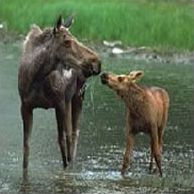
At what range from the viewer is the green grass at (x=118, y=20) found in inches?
1250

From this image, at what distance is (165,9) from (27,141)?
79.0 ft

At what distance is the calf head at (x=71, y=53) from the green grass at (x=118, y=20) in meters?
19.8

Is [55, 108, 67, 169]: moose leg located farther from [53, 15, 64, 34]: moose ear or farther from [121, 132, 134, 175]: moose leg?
[53, 15, 64, 34]: moose ear

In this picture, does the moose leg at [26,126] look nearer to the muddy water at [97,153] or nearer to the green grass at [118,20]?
the muddy water at [97,153]

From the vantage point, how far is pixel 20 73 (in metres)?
11.4

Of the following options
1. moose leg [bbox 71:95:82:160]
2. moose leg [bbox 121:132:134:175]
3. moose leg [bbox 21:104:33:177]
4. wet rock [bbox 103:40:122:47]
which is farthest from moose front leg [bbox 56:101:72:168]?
wet rock [bbox 103:40:122:47]

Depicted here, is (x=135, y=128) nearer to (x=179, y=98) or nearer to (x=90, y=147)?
(x=90, y=147)

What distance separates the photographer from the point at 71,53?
1075 cm

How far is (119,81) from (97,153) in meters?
1.52

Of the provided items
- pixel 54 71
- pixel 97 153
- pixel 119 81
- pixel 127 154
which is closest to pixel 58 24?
pixel 54 71

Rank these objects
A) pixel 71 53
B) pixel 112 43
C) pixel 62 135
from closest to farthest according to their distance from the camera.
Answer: pixel 71 53, pixel 62 135, pixel 112 43

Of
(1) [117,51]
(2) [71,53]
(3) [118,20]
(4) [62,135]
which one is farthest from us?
(3) [118,20]

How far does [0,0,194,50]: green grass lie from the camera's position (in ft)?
104

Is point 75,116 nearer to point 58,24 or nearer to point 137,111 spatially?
point 137,111
